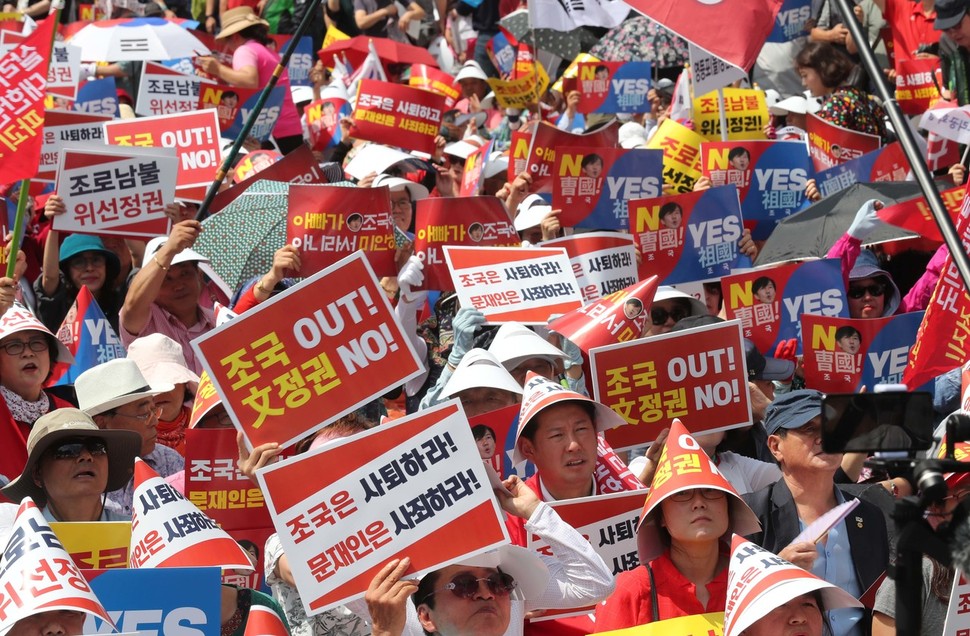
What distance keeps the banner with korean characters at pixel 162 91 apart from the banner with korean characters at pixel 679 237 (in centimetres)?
399

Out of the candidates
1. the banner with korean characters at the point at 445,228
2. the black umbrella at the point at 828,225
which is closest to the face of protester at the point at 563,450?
the banner with korean characters at the point at 445,228

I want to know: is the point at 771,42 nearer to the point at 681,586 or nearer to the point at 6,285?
the point at 6,285

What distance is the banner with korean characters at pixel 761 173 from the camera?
33.6 ft

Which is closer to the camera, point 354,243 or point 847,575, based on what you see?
point 847,575

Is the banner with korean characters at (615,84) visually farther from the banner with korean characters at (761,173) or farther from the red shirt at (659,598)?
the red shirt at (659,598)

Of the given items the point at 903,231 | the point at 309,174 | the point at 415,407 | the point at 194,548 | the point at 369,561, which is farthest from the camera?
the point at 309,174

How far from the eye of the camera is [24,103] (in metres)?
8.41

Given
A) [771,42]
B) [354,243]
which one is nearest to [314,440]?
[354,243]

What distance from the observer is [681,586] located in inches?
205

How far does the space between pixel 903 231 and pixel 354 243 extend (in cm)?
302

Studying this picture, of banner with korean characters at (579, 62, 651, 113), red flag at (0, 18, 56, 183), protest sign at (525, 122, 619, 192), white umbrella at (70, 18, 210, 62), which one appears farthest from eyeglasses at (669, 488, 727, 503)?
banner with korean characters at (579, 62, 651, 113)

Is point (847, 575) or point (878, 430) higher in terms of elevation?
point (878, 430)

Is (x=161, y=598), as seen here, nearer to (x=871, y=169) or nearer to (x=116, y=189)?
(x=116, y=189)

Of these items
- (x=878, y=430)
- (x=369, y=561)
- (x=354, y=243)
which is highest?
(x=878, y=430)
